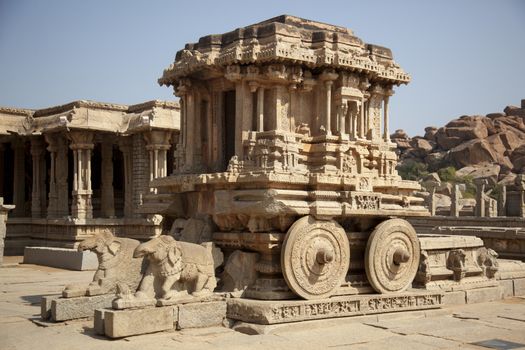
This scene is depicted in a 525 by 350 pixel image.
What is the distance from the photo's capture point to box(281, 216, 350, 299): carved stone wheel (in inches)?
377

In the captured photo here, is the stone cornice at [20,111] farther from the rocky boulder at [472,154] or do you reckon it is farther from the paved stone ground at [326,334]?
the rocky boulder at [472,154]

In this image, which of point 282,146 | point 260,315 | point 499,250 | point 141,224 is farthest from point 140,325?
point 141,224

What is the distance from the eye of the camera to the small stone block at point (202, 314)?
8930mm

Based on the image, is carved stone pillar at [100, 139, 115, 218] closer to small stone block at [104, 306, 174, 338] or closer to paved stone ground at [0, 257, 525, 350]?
paved stone ground at [0, 257, 525, 350]

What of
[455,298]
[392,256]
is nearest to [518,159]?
[455,298]

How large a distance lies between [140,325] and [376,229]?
4.23m

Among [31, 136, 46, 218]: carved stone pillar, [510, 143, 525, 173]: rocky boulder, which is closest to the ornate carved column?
[31, 136, 46, 218]: carved stone pillar

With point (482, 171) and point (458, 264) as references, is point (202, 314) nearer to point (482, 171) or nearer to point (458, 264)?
point (458, 264)

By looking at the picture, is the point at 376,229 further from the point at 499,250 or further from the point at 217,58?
the point at 499,250

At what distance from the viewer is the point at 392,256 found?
10703 mm

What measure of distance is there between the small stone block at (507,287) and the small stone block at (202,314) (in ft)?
20.8

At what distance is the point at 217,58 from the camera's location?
11.5 metres

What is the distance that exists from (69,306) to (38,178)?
19018 mm

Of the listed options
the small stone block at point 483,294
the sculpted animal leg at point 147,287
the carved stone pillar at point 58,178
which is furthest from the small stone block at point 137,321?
the carved stone pillar at point 58,178
